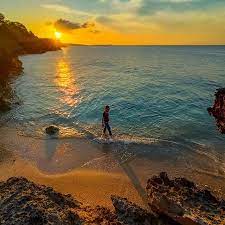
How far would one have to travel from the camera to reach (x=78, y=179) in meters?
16.1

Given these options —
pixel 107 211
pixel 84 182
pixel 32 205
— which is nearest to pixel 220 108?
pixel 107 211

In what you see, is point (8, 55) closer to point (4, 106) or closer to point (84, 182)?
point (4, 106)

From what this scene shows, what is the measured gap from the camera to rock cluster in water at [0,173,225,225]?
360 inches

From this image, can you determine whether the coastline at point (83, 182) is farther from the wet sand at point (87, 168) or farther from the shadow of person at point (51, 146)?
the shadow of person at point (51, 146)

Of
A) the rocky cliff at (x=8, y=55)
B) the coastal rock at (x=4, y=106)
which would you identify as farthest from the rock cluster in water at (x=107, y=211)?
the rocky cliff at (x=8, y=55)

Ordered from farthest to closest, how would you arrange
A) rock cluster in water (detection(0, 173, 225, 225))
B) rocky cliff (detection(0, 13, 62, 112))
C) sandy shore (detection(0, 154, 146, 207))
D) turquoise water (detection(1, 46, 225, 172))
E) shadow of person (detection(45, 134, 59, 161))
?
1. rocky cliff (detection(0, 13, 62, 112))
2. turquoise water (detection(1, 46, 225, 172))
3. shadow of person (detection(45, 134, 59, 161))
4. sandy shore (detection(0, 154, 146, 207))
5. rock cluster in water (detection(0, 173, 225, 225))

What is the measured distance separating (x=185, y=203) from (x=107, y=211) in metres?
2.49

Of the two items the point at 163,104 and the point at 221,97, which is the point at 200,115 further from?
the point at 221,97

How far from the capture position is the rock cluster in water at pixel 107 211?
9148 mm

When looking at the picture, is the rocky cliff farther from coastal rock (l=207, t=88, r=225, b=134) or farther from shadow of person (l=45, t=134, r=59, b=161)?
coastal rock (l=207, t=88, r=225, b=134)

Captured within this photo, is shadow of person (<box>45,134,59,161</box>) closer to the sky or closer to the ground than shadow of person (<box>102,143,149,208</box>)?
closer to the ground

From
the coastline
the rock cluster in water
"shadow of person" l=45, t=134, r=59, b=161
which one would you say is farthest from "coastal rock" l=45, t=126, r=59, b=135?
the rock cluster in water

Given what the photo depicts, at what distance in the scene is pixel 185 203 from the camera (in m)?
10.6

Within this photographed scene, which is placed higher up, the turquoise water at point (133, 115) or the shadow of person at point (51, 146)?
the shadow of person at point (51, 146)
